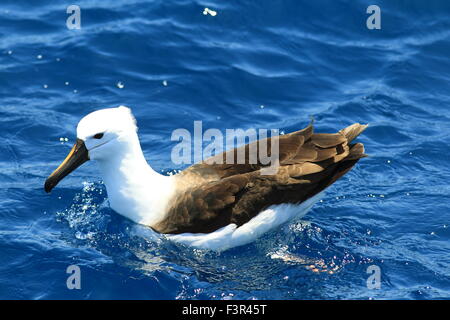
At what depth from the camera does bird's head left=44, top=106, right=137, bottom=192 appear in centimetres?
870

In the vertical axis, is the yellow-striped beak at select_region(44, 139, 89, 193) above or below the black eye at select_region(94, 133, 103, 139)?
below

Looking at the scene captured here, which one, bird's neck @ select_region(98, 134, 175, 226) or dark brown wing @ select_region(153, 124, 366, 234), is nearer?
dark brown wing @ select_region(153, 124, 366, 234)

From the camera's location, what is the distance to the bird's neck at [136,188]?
9.05 metres

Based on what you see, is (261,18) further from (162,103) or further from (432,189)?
(432,189)

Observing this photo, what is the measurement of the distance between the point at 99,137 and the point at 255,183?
191cm

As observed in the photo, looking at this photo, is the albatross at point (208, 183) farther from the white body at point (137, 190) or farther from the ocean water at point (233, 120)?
the ocean water at point (233, 120)

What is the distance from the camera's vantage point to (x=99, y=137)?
8.77 m

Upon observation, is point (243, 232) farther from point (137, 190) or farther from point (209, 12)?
point (209, 12)

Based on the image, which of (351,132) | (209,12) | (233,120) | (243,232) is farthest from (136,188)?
(209,12)

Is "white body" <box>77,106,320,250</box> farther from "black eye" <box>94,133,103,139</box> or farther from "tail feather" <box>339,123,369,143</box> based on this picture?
"tail feather" <box>339,123,369,143</box>

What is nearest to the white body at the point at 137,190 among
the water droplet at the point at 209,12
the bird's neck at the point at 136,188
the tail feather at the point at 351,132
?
the bird's neck at the point at 136,188

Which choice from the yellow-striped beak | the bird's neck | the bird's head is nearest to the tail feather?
the bird's neck

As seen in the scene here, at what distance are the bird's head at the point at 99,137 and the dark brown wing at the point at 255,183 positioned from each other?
95cm
